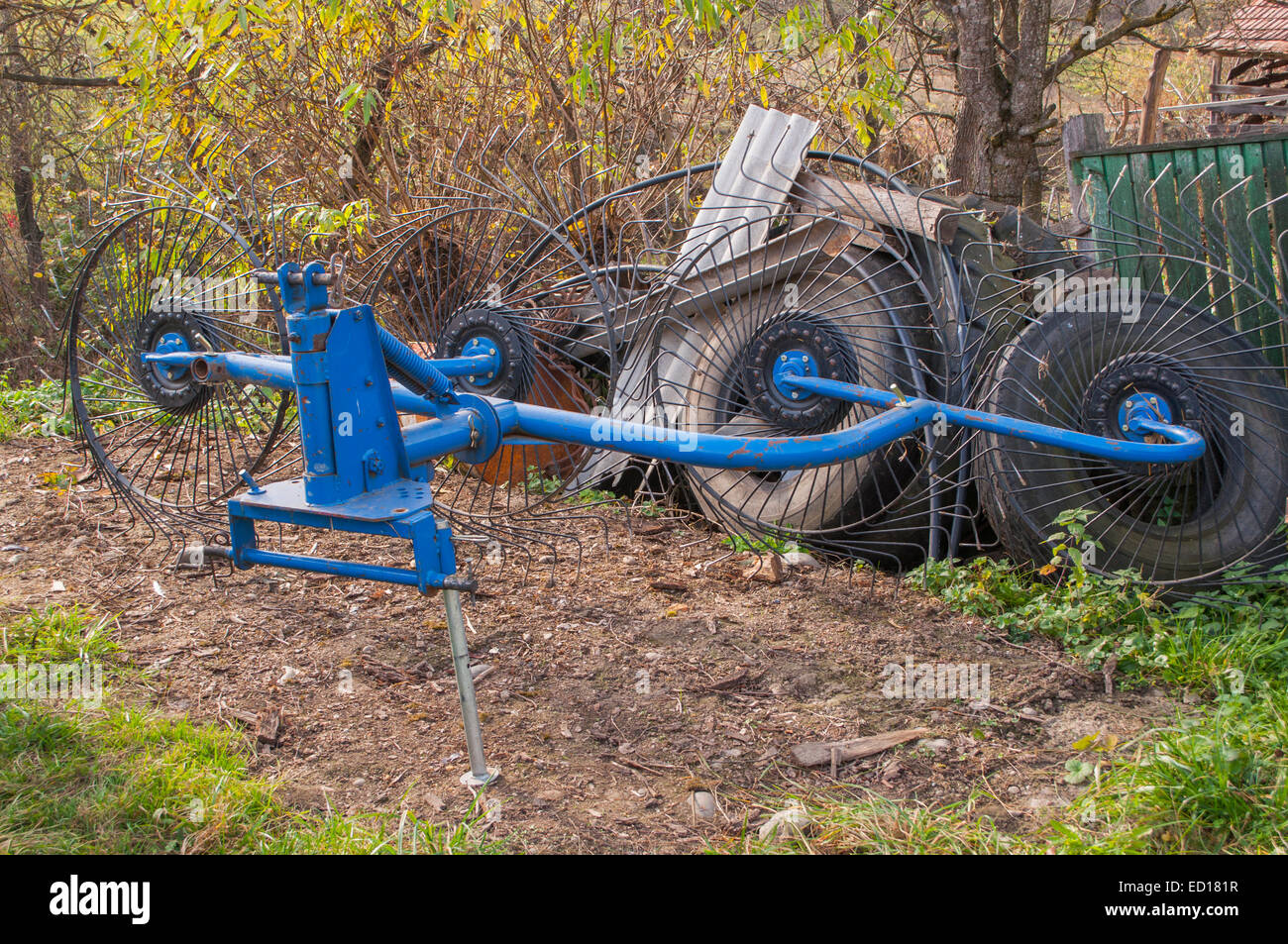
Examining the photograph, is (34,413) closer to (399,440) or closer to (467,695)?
(399,440)

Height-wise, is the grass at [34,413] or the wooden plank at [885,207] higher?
the wooden plank at [885,207]

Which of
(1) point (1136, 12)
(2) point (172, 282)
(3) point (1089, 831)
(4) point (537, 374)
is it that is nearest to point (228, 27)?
(2) point (172, 282)

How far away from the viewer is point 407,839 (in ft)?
7.84

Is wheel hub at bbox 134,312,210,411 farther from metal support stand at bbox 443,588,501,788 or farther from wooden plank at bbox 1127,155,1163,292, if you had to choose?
wooden plank at bbox 1127,155,1163,292

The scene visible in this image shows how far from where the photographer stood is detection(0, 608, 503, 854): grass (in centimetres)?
238

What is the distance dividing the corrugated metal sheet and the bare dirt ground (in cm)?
880

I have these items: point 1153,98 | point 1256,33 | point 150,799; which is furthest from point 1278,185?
point 1256,33

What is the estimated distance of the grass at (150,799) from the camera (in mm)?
2377

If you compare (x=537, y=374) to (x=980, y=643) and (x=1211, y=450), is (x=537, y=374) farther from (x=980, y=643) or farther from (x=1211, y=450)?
(x=1211, y=450)

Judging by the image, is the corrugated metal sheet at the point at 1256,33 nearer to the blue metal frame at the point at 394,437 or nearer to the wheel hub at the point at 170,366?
the blue metal frame at the point at 394,437

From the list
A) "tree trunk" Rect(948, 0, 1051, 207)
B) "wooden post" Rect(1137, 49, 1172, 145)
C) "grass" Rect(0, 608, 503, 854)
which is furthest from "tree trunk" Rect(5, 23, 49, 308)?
"wooden post" Rect(1137, 49, 1172, 145)

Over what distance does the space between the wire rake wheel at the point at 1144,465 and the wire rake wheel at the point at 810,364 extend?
1.22 feet

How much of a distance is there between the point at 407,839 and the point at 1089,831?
1584 mm

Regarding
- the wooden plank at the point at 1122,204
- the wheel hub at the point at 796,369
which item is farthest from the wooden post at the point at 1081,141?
the wheel hub at the point at 796,369
